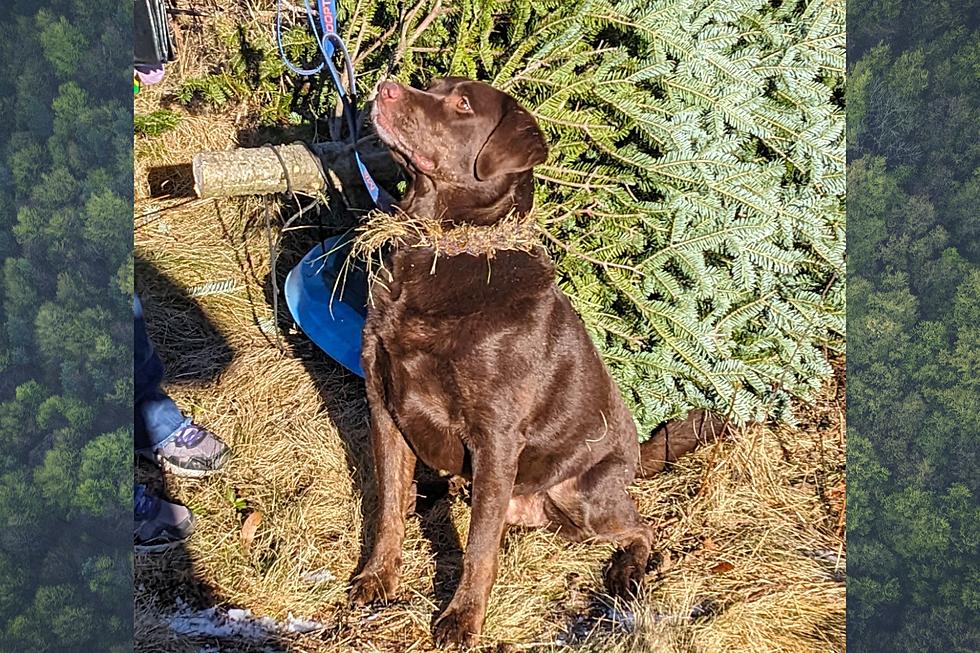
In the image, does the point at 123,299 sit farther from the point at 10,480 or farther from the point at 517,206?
the point at 517,206

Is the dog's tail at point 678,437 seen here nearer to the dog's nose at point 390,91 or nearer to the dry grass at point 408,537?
the dry grass at point 408,537

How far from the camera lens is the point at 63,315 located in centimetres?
147

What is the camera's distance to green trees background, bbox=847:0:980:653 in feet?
5.53

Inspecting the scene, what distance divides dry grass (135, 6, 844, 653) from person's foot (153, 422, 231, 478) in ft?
0.19

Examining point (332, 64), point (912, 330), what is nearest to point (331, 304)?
point (332, 64)

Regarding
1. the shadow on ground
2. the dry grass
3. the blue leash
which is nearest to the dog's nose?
the blue leash

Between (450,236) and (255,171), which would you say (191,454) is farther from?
(450,236)

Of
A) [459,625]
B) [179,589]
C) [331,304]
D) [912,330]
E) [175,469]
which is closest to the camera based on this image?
[912,330]

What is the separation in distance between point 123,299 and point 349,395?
301cm

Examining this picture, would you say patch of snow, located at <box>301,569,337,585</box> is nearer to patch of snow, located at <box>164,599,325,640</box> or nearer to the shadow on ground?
patch of snow, located at <box>164,599,325,640</box>

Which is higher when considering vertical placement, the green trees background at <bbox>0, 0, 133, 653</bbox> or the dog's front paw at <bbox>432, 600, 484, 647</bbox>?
the green trees background at <bbox>0, 0, 133, 653</bbox>

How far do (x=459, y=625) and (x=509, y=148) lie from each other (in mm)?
1627

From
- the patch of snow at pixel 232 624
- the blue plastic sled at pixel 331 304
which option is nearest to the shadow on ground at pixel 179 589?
the patch of snow at pixel 232 624

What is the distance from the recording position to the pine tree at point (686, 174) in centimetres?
377
